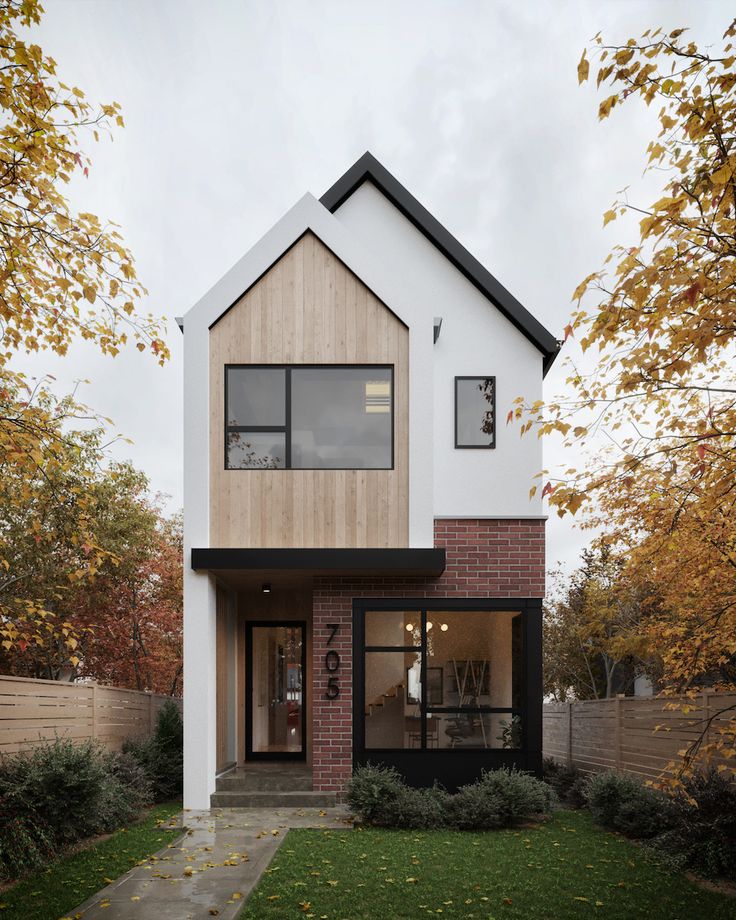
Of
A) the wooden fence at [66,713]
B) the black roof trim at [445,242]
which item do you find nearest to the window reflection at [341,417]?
the black roof trim at [445,242]

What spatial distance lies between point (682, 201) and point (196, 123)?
39.4 metres

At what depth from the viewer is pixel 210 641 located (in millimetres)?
12375

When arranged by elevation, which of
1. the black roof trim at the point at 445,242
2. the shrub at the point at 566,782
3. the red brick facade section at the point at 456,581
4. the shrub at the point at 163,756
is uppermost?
the black roof trim at the point at 445,242

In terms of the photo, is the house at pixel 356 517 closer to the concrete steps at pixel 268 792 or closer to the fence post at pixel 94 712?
the concrete steps at pixel 268 792

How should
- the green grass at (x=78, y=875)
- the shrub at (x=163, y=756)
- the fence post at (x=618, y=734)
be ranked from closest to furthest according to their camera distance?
the green grass at (x=78, y=875)
the fence post at (x=618, y=734)
the shrub at (x=163, y=756)

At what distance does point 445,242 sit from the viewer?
14.1 meters

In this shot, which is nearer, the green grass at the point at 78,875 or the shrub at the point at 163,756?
the green grass at the point at 78,875

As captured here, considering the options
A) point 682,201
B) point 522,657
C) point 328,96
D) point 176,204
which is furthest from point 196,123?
point 682,201

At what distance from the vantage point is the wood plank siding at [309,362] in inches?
488

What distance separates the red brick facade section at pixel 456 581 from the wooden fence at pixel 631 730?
2.31m

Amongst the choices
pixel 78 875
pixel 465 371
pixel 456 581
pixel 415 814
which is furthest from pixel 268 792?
pixel 465 371

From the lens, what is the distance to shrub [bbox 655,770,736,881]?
8.12 meters

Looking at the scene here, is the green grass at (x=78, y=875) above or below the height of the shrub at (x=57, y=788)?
below

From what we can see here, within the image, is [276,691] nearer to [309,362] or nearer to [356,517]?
[356,517]
